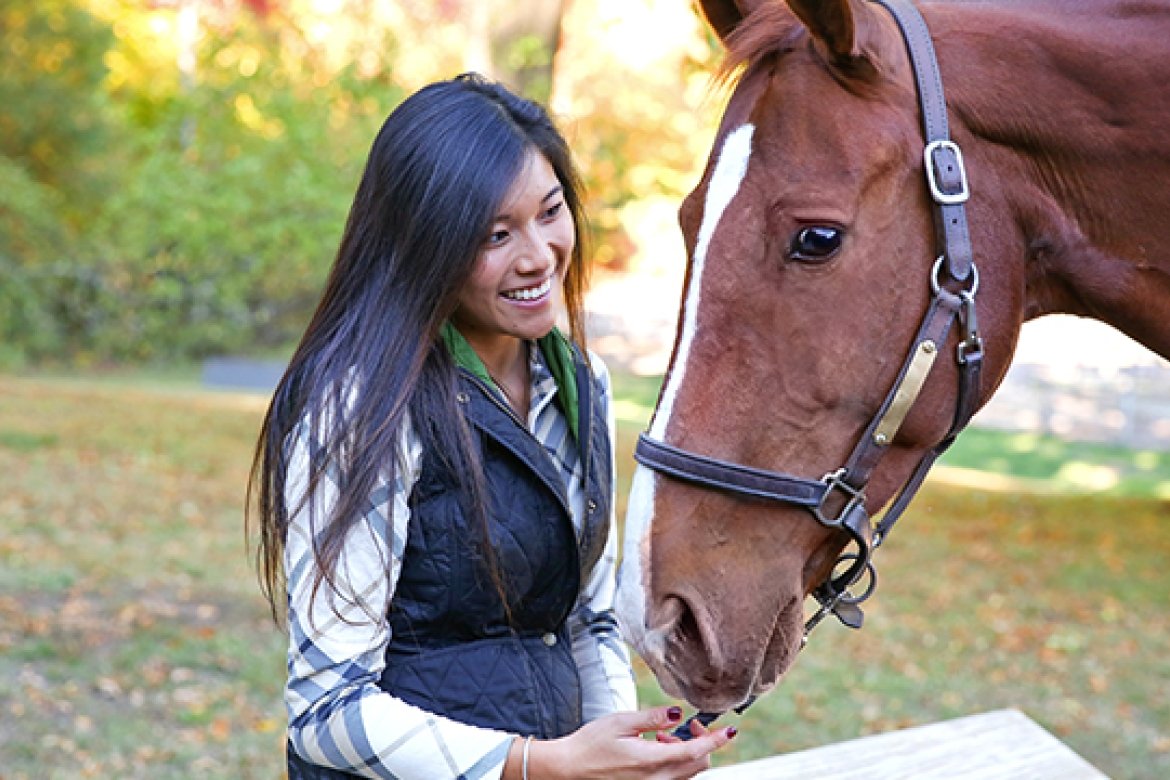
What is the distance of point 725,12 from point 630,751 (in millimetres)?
1243

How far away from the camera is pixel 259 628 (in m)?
6.20

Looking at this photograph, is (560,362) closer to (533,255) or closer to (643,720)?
(533,255)

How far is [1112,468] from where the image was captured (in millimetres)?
13641

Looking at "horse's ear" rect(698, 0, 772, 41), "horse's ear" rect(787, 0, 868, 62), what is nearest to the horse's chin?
"horse's ear" rect(787, 0, 868, 62)

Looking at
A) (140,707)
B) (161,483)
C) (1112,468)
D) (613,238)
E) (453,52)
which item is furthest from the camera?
(613,238)

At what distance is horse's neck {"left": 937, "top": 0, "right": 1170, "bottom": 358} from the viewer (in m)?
1.87

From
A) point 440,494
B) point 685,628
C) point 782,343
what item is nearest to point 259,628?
point 440,494

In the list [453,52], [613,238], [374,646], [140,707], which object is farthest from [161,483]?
[613,238]

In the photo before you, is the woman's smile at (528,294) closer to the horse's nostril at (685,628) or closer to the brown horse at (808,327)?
the brown horse at (808,327)

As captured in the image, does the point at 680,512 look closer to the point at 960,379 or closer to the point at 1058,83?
the point at 960,379

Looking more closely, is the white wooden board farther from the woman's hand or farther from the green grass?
the woman's hand

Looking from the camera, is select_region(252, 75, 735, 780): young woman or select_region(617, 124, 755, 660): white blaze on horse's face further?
select_region(252, 75, 735, 780): young woman

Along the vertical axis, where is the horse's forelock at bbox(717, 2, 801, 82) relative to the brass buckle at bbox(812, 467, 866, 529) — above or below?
above

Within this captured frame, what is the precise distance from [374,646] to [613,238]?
73.6 feet
